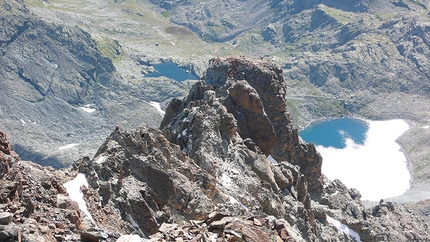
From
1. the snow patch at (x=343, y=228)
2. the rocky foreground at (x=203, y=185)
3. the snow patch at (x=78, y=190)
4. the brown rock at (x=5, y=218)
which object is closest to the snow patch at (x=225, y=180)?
the rocky foreground at (x=203, y=185)

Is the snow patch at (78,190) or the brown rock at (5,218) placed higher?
the snow patch at (78,190)

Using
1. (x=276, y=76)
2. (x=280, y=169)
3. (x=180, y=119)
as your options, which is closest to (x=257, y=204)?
(x=280, y=169)

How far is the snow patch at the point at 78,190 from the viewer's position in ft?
119

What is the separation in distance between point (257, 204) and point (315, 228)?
17254 millimetres

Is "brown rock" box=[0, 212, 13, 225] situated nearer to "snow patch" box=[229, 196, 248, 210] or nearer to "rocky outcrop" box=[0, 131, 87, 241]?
"rocky outcrop" box=[0, 131, 87, 241]

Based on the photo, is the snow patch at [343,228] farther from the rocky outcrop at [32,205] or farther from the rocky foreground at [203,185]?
the rocky outcrop at [32,205]

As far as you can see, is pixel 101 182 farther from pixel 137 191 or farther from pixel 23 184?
pixel 23 184

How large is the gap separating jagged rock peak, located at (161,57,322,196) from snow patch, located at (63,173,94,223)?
111 ft

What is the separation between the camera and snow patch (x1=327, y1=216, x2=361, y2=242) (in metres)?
82.0

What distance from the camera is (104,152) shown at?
148 feet

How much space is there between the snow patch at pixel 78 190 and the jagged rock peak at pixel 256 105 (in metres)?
33.7

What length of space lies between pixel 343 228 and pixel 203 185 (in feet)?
132

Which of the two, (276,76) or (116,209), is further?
(276,76)

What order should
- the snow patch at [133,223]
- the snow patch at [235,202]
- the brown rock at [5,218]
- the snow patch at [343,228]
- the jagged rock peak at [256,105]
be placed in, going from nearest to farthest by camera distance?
the brown rock at [5,218] → the snow patch at [133,223] → the snow patch at [235,202] → the jagged rock peak at [256,105] → the snow patch at [343,228]
